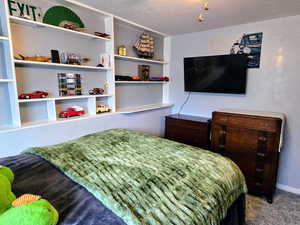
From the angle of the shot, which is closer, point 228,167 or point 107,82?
point 228,167

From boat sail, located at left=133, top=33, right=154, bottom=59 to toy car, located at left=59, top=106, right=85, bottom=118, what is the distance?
4.41ft

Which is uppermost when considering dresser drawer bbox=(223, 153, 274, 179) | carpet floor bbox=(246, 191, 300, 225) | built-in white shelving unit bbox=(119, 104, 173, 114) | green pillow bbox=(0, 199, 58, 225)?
built-in white shelving unit bbox=(119, 104, 173, 114)

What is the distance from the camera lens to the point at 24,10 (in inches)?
74.6

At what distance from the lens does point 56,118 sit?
7.07 feet

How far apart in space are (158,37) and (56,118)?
231 centimetres

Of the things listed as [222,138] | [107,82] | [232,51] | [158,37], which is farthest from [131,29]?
[222,138]

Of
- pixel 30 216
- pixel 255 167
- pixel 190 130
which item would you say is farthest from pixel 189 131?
pixel 30 216

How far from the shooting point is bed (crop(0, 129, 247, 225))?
923mm

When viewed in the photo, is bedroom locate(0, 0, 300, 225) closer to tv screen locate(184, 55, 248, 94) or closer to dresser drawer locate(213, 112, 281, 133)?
dresser drawer locate(213, 112, 281, 133)

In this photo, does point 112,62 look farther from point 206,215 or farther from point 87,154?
point 206,215

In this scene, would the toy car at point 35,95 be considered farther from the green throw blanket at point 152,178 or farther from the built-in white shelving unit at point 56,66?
the green throw blanket at point 152,178

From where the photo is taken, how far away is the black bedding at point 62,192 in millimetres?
878

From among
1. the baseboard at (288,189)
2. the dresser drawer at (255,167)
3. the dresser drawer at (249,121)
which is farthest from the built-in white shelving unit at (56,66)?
the baseboard at (288,189)

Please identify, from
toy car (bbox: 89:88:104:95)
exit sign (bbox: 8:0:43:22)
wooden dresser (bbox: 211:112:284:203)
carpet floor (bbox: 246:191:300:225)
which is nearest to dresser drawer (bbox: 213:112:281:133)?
wooden dresser (bbox: 211:112:284:203)
